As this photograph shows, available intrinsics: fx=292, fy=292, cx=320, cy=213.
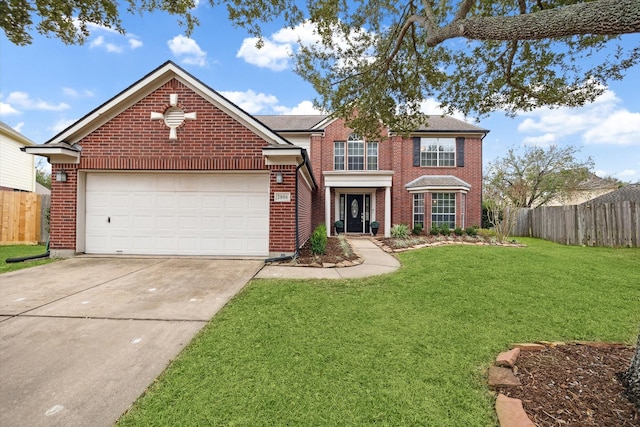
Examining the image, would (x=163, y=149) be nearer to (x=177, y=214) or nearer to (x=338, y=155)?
(x=177, y=214)

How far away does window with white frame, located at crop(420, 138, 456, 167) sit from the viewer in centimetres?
1633

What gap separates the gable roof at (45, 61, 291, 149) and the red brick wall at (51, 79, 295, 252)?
12 centimetres

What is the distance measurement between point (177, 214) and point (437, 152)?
1380cm

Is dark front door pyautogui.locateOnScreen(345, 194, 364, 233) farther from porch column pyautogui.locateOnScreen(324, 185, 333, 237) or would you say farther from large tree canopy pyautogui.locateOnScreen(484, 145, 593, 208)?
large tree canopy pyautogui.locateOnScreen(484, 145, 593, 208)

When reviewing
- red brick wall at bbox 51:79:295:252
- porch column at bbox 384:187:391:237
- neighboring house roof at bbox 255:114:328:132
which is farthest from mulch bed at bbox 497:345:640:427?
neighboring house roof at bbox 255:114:328:132

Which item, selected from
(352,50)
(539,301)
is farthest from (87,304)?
(352,50)

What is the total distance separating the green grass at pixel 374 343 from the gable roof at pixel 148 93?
172 inches

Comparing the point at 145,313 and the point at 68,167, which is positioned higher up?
the point at 68,167

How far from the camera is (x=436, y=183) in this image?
15414 millimetres

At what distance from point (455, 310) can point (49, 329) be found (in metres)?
5.25

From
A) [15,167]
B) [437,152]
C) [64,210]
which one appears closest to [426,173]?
[437,152]

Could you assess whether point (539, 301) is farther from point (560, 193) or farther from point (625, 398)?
point (560, 193)

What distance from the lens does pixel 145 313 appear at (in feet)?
13.0

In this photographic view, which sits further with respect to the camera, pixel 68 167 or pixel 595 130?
pixel 595 130
